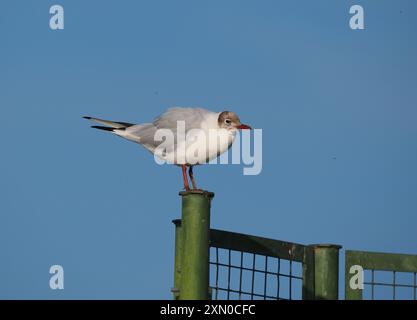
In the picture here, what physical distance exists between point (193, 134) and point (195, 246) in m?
4.42

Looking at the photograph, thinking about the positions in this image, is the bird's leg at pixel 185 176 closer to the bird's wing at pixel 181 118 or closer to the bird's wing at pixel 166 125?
the bird's wing at pixel 166 125

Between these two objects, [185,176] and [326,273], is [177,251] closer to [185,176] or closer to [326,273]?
[326,273]

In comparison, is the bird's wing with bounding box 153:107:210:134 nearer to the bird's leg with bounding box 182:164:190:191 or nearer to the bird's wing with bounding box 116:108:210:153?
the bird's wing with bounding box 116:108:210:153

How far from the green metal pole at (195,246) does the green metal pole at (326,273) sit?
195cm

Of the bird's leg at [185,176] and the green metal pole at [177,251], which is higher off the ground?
the bird's leg at [185,176]

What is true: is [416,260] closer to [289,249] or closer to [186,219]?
[289,249]

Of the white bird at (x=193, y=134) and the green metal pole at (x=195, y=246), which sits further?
the white bird at (x=193, y=134)

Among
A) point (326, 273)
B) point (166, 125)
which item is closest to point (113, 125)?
point (166, 125)

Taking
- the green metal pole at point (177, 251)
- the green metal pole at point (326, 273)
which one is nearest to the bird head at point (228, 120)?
the green metal pole at point (326, 273)

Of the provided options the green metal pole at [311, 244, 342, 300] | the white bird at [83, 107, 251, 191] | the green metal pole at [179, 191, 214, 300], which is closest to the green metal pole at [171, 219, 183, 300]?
the green metal pole at [179, 191, 214, 300]

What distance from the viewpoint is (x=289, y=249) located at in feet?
37.7

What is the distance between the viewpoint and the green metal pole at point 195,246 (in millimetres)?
9867
